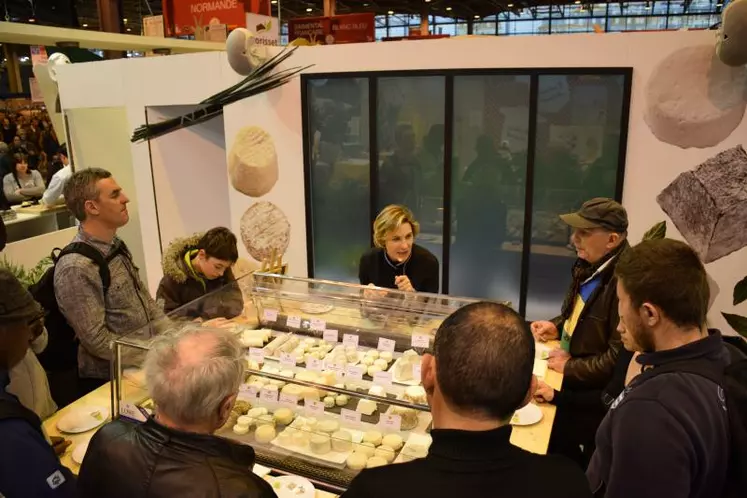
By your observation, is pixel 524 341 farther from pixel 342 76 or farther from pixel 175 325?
pixel 342 76

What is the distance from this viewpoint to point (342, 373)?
2543 millimetres

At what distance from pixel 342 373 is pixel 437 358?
1.39m

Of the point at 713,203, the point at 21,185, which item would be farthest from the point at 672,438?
the point at 21,185

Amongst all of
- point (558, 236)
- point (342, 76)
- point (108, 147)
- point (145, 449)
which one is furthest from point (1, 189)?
point (145, 449)

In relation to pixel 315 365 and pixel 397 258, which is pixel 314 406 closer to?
pixel 315 365

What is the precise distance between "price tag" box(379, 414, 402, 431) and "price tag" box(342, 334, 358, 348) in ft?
2.10

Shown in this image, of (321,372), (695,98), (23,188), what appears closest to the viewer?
(321,372)

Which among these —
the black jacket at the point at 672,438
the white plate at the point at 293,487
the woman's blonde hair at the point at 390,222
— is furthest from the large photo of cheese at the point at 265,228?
the black jacket at the point at 672,438

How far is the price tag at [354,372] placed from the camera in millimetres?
2500

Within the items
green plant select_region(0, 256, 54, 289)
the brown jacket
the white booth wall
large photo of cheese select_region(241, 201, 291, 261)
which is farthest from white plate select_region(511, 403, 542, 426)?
green plant select_region(0, 256, 54, 289)

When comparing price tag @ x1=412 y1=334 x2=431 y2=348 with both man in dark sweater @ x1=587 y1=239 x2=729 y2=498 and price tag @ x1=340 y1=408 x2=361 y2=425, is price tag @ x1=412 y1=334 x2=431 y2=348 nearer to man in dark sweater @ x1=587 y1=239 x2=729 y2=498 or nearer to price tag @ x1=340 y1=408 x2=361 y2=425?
price tag @ x1=340 y1=408 x2=361 y2=425

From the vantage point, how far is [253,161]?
564 centimetres

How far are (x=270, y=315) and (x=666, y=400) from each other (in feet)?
6.71

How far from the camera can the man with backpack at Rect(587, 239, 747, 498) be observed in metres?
1.47
